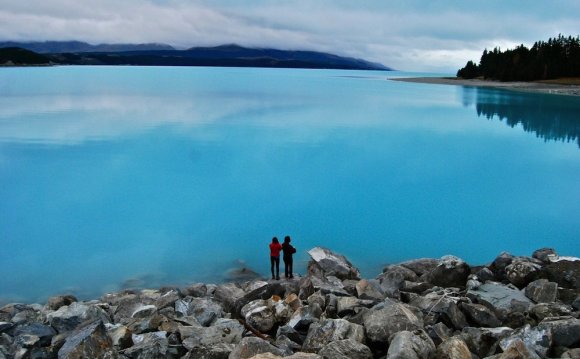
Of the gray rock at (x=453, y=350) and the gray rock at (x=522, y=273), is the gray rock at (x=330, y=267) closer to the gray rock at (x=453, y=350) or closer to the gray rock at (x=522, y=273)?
the gray rock at (x=522, y=273)

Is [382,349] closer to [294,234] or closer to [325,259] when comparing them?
[325,259]

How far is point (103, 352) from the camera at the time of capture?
24.3 feet

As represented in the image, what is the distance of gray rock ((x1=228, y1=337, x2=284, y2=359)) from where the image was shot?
691 centimetres

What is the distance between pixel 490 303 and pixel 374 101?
60613 millimetres

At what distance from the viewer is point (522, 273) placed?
10695mm

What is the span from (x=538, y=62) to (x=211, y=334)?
10730 cm

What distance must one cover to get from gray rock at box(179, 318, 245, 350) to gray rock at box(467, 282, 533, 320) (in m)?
4.34

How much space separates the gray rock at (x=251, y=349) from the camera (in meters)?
6.91

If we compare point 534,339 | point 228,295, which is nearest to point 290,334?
point 228,295

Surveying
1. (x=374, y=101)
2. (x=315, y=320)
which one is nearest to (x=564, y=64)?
(x=374, y=101)

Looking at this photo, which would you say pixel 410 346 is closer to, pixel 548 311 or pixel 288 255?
pixel 548 311

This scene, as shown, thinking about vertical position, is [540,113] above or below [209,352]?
above

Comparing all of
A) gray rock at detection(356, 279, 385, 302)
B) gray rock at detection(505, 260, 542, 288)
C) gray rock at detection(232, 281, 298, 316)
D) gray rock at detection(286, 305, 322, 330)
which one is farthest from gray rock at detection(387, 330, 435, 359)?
gray rock at detection(505, 260, 542, 288)

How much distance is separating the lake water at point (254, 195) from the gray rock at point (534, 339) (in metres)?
6.30
